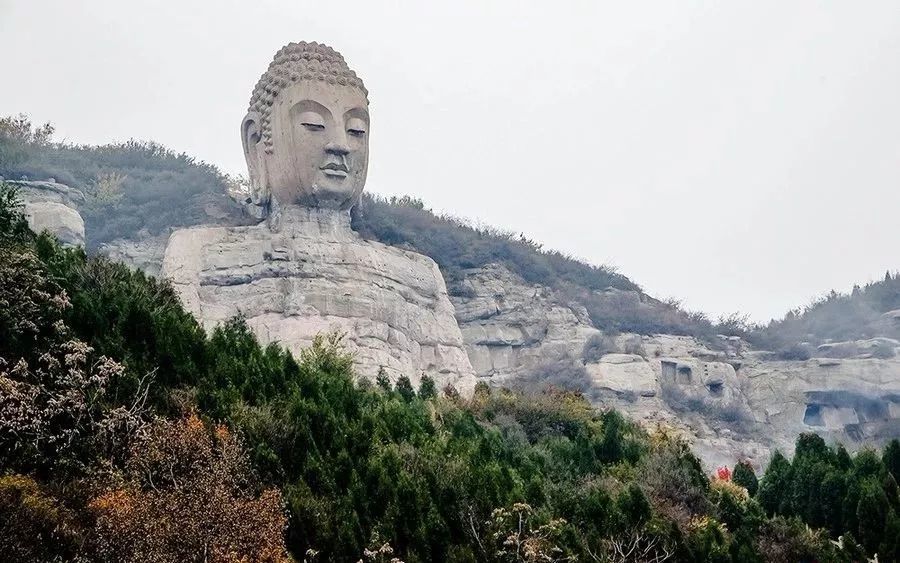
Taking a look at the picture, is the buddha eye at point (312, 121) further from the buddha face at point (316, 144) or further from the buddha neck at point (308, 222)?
the buddha neck at point (308, 222)

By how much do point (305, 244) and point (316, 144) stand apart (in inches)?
89.3

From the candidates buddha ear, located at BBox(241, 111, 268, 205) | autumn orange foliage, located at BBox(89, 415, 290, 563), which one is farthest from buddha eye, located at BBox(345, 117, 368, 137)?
autumn orange foliage, located at BBox(89, 415, 290, 563)

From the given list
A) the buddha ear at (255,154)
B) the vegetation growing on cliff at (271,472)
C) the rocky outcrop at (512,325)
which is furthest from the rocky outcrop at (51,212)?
the rocky outcrop at (512,325)

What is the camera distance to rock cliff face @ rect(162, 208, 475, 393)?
25.6 meters

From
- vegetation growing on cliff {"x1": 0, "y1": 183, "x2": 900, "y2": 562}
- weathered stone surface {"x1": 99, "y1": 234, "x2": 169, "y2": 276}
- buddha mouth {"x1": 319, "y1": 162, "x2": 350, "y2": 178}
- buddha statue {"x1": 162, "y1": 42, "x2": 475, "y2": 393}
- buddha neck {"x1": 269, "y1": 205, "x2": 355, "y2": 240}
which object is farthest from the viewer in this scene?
weathered stone surface {"x1": 99, "y1": 234, "x2": 169, "y2": 276}

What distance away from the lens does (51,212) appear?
28.6 metres

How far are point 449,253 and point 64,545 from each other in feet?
84.4

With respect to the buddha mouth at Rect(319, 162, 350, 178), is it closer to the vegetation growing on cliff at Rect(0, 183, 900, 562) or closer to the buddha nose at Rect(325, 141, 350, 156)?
the buddha nose at Rect(325, 141, 350, 156)

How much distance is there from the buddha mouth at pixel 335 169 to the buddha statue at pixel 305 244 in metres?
0.03

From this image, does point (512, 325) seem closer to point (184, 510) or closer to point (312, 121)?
point (312, 121)

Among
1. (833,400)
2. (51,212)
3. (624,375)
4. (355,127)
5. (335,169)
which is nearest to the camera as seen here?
(335,169)

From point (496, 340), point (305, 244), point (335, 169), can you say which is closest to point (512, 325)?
point (496, 340)

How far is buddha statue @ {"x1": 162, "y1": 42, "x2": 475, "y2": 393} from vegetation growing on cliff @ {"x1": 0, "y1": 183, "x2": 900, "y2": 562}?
5364 mm

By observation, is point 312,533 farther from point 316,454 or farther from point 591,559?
point 591,559
